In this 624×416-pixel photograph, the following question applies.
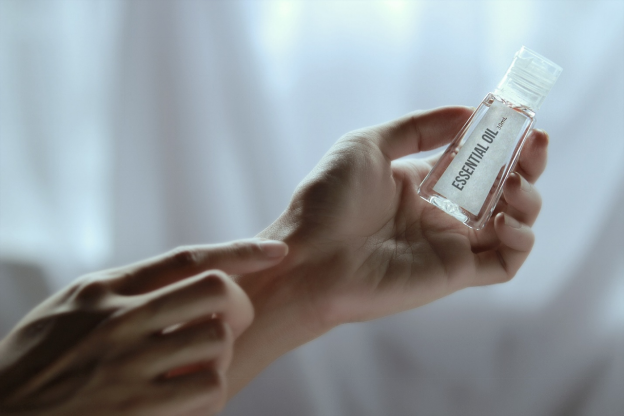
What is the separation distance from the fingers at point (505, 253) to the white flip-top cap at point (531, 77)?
147 millimetres

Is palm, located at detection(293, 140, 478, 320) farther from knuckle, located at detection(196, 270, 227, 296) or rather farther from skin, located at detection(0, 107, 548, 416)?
knuckle, located at detection(196, 270, 227, 296)

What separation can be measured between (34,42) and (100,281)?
1.78 feet

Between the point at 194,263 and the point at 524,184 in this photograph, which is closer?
the point at 194,263

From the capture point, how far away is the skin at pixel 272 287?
460mm

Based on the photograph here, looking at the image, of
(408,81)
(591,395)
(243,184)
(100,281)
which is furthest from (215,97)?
(591,395)

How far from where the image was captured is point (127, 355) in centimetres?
46

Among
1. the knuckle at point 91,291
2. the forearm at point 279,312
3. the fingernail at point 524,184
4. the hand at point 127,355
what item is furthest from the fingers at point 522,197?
the knuckle at point 91,291

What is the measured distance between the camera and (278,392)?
0.90m

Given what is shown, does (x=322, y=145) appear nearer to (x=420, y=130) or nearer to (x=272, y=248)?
(x=420, y=130)

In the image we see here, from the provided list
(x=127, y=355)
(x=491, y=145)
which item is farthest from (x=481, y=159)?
(x=127, y=355)

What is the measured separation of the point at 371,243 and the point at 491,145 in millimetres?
192

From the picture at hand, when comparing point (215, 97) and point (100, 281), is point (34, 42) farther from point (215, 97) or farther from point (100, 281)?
point (100, 281)

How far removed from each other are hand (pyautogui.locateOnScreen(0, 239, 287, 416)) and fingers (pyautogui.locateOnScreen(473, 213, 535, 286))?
37cm

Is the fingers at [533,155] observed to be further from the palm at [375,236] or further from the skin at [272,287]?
the palm at [375,236]
